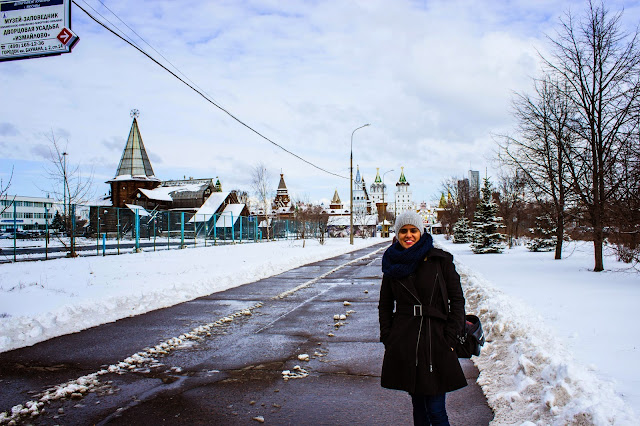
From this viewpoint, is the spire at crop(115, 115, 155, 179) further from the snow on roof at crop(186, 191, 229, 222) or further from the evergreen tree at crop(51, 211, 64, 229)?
the evergreen tree at crop(51, 211, 64, 229)

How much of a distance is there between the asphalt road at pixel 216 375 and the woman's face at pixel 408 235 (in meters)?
1.76

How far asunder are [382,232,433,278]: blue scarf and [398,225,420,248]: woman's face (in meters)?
0.09

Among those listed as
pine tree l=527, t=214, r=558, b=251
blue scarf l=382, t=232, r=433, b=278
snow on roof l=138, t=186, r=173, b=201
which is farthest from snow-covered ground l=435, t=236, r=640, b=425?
snow on roof l=138, t=186, r=173, b=201

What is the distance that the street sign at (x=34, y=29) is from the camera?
8.35 meters

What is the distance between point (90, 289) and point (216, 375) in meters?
7.40

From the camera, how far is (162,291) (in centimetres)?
1148

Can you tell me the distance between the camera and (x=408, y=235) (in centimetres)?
346

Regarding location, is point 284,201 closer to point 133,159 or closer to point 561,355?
point 133,159

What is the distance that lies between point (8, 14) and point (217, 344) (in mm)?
7076

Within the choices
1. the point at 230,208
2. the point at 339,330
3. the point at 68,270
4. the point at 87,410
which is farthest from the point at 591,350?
the point at 230,208

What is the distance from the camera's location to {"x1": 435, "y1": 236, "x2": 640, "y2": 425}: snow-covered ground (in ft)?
12.7

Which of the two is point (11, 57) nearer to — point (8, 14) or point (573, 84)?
point (8, 14)

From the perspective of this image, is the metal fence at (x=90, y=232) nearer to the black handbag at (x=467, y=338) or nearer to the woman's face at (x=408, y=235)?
the woman's face at (x=408, y=235)

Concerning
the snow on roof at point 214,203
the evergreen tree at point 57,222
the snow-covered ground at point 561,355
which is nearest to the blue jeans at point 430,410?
the snow-covered ground at point 561,355
